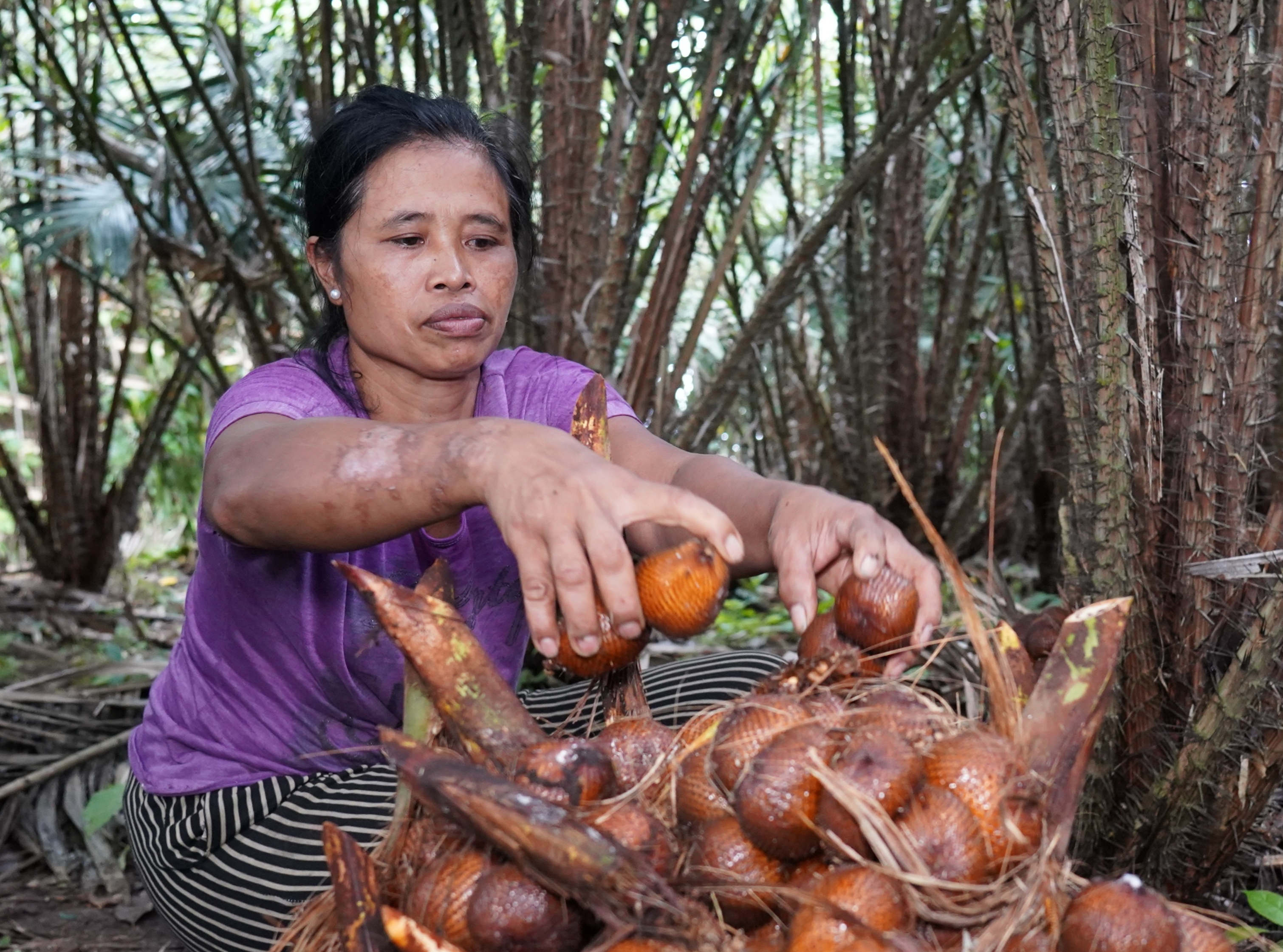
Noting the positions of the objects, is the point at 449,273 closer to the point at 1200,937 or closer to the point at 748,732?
the point at 748,732

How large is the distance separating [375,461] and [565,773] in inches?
13.2

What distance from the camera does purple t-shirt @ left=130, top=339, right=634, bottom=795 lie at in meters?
1.56

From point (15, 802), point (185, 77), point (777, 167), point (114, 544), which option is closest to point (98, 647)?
point (114, 544)

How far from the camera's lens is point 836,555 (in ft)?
3.72

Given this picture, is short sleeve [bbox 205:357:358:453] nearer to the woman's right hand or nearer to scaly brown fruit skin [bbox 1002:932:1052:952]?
the woman's right hand

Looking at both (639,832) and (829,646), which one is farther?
(829,646)

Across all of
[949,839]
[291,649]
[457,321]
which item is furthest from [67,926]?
[949,839]

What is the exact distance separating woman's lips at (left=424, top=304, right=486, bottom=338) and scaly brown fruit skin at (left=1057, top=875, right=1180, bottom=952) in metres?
1.04

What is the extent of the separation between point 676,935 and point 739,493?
60cm

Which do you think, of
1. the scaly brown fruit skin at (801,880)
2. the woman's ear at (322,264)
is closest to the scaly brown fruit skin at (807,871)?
the scaly brown fruit skin at (801,880)

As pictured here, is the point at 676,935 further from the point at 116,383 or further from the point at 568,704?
the point at 116,383

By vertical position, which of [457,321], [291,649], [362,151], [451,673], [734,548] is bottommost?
[291,649]

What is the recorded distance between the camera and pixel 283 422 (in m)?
1.19

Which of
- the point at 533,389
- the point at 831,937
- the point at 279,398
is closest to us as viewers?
the point at 831,937
